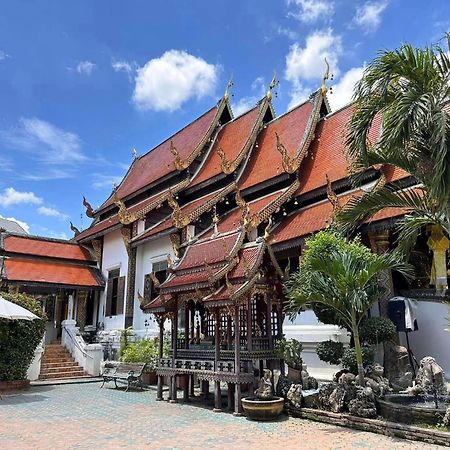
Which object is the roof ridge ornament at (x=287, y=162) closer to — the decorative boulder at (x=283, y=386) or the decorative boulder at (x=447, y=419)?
the decorative boulder at (x=283, y=386)

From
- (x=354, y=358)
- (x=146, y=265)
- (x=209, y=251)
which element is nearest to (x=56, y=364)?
(x=146, y=265)

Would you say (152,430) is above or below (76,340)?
below

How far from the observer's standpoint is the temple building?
28.8 feet

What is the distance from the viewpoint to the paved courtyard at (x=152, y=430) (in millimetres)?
5887

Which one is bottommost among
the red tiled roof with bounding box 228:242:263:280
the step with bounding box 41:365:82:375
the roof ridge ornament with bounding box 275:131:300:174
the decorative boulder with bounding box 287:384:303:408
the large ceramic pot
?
the large ceramic pot

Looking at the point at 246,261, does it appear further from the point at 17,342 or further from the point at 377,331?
the point at 17,342

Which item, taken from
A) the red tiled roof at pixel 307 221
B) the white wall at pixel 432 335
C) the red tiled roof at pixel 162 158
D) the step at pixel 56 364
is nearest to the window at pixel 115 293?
the step at pixel 56 364

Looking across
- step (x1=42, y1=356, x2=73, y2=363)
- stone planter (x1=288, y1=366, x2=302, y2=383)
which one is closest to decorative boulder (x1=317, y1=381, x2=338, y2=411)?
stone planter (x1=288, y1=366, x2=302, y2=383)

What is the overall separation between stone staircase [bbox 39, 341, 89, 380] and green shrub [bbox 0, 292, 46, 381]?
1.99 metres

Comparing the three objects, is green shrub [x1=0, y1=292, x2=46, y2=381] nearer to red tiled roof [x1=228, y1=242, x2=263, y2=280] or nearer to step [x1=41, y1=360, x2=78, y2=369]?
step [x1=41, y1=360, x2=78, y2=369]

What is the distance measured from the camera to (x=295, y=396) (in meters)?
7.73

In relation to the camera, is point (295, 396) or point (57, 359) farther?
point (57, 359)

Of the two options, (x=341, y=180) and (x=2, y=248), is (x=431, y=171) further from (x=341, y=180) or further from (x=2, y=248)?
(x=2, y=248)

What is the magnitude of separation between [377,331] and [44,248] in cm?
1500
